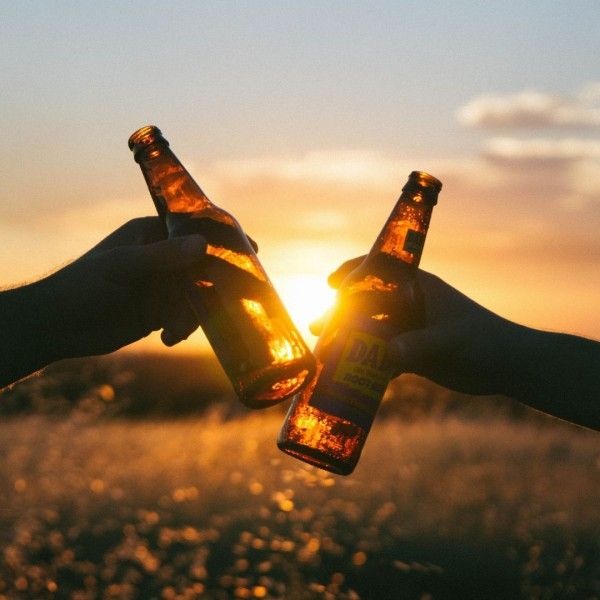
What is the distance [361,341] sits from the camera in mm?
2750

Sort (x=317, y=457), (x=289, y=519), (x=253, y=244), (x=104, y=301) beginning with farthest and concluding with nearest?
(x=289, y=519), (x=253, y=244), (x=317, y=457), (x=104, y=301)

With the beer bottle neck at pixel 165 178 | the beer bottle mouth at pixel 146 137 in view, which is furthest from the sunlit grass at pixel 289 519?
the beer bottle mouth at pixel 146 137

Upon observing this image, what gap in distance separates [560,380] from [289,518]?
10.9 meters

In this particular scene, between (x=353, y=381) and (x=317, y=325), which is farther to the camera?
(x=317, y=325)

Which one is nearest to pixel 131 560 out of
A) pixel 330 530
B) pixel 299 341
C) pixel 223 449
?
pixel 330 530

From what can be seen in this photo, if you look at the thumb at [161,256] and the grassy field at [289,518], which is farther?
the grassy field at [289,518]

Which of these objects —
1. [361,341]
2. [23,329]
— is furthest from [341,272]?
[23,329]

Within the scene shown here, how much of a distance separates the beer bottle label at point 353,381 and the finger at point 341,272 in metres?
0.47

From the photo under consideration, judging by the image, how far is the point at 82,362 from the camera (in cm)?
2384

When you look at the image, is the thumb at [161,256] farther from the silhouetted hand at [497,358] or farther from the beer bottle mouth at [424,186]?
the beer bottle mouth at [424,186]

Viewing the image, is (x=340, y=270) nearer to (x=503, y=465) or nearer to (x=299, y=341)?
(x=299, y=341)

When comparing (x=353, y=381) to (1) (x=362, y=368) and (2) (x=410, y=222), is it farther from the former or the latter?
(2) (x=410, y=222)

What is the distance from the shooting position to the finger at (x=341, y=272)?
126 inches

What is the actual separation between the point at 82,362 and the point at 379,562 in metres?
14.4
